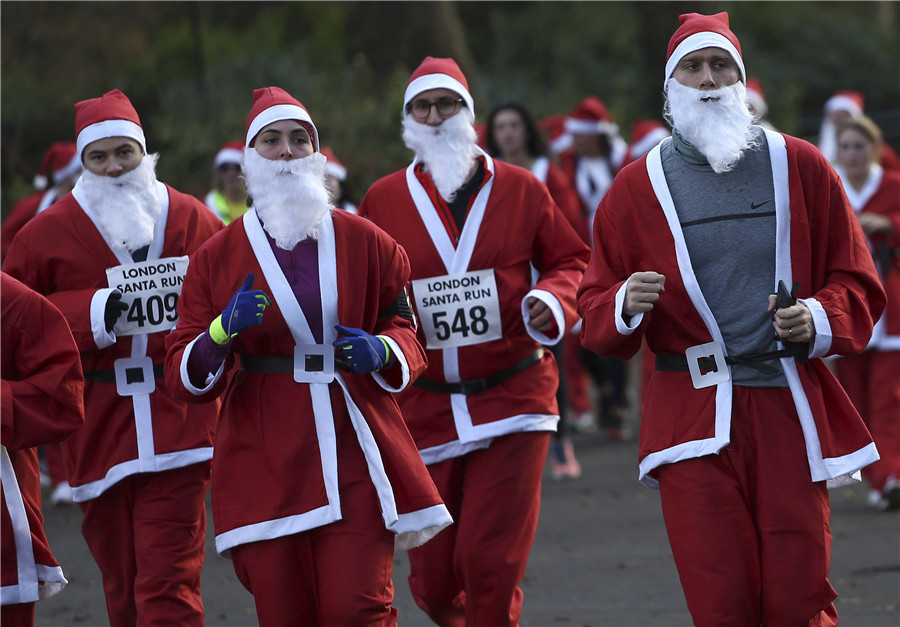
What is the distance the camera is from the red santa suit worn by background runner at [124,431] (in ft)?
19.5

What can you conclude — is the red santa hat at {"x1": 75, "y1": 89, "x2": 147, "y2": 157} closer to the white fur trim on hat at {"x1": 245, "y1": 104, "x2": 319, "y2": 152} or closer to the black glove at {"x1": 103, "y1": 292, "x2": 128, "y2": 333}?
the black glove at {"x1": 103, "y1": 292, "x2": 128, "y2": 333}

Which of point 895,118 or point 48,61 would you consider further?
point 895,118

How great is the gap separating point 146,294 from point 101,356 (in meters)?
0.33

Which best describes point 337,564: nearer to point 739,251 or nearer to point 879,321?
point 739,251

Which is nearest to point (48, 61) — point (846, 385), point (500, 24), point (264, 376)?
point (500, 24)

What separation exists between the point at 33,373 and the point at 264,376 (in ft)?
2.52

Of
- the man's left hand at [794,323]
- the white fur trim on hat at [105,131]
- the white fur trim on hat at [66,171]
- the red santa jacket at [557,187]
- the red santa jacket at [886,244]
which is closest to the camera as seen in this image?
the man's left hand at [794,323]

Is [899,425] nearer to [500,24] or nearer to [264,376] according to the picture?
[264,376]

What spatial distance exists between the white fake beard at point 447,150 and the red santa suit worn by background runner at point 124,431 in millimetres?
1127

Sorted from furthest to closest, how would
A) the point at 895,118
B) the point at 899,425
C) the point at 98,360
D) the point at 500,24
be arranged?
1. the point at 500,24
2. the point at 895,118
3. the point at 899,425
4. the point at 98,360

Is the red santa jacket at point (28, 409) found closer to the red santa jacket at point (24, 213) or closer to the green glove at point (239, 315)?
the green glove at point (239, 315)

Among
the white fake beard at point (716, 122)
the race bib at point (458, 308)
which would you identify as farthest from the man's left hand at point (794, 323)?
the race bib at point (458, 308)

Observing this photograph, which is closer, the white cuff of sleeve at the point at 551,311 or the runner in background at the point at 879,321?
the white cuff of sleeve at the point at 551,311

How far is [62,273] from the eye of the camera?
616 cm
